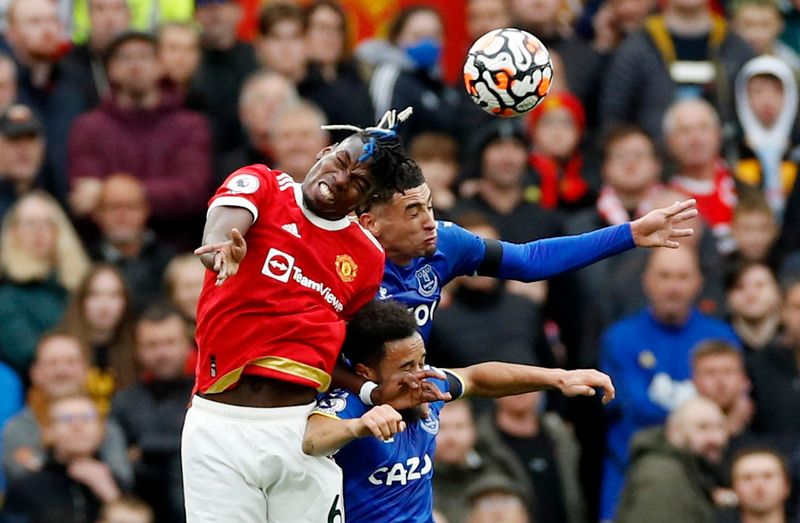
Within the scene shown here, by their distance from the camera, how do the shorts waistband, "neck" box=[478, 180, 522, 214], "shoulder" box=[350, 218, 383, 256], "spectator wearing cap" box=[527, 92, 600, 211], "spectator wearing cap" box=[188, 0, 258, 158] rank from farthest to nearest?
"spectator wearing cap" box=[188, 0, 258, 158], "spectator wearing cap" box=[527, 92, 600, 211], "neck" box=[478, 180, 522, 214], "shoulder" box=[350, 218, 383, 256], the shorts waistband

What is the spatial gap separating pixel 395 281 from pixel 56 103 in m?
5.70

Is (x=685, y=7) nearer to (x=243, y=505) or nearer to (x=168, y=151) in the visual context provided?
(x=168, y=151)

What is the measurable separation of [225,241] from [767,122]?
320 inches

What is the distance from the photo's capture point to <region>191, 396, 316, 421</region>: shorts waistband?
9016mm

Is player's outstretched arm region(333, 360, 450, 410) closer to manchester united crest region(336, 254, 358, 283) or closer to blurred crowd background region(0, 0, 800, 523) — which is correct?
manchester united crest region(336, 254, 358, 283)

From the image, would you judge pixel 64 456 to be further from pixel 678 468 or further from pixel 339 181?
pixel 339 181

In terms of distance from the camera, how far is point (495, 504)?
12492mm

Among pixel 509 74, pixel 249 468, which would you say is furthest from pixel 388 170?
pixel 249 468

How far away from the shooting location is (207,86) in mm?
15375

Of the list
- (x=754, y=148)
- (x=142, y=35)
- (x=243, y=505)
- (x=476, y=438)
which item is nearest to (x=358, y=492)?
(x=243, y=505)

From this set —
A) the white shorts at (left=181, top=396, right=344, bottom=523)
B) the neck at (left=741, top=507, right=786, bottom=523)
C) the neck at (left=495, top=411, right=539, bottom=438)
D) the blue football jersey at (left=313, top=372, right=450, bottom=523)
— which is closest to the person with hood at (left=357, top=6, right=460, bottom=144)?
the neck at (left=495, top=411, right=539, bottom=438)

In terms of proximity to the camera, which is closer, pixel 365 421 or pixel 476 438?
pixel 365 421

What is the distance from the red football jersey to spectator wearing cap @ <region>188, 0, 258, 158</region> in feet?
20.1

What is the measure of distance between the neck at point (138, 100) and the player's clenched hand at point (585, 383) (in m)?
5.97
